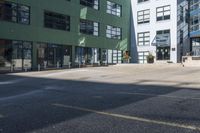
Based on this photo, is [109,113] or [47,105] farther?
[47,105]

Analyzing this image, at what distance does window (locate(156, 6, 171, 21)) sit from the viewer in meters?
45.8

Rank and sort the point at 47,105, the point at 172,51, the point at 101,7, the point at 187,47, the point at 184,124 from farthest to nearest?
Result: the point at 187,47 → the point at 172,51 → the point at 101,7 → the point at 47,105 → the point at 184,124

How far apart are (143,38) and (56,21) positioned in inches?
801

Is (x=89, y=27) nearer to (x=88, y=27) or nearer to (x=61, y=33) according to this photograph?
(x=88, y=27)

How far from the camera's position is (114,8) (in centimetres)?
4531

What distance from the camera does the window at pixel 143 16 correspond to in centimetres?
4892

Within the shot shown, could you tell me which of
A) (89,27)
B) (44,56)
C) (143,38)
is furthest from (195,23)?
(44,56)

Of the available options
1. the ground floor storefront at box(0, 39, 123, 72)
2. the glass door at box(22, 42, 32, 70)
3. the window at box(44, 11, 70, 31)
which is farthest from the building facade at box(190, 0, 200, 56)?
the glass door at box(22, 42, 32, 70)

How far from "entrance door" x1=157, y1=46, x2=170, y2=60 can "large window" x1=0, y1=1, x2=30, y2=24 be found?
25.0m

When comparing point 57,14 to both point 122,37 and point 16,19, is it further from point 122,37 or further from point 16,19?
point 122,37

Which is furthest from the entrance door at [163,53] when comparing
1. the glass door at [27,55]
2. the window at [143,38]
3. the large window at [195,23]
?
the glass door at [27,55]

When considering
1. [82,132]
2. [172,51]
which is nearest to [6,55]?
[82,132]

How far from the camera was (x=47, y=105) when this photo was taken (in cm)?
878

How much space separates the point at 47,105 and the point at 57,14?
27.1 meters
